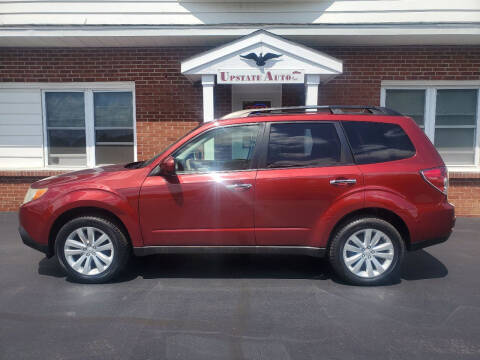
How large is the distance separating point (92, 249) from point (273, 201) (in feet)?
6.71

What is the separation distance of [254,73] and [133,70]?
9.46 ft

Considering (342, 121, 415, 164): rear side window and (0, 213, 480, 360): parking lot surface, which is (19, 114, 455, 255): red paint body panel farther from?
(0, 213, 480, 360): parking lot surface

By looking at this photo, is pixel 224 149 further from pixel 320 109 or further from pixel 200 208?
pixel 320 109

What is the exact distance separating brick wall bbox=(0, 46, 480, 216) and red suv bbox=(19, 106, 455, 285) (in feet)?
12.7

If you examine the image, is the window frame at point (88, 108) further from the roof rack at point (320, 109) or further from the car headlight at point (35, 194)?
the roof rack at point (320, 109)

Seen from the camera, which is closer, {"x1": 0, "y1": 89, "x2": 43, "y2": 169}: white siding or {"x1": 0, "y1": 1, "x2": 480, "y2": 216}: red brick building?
{"x1": 0, "y1": 1, "x2": 480, "y2": 216}: red brick building

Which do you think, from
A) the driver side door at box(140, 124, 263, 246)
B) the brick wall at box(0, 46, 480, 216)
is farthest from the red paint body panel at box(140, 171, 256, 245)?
the brick wall at box(0, 46, 480, 216)

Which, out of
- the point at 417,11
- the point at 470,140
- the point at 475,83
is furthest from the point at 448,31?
the point at 470,140

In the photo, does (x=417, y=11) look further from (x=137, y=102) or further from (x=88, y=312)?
(x=88, y=312)

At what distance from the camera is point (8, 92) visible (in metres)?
8.21

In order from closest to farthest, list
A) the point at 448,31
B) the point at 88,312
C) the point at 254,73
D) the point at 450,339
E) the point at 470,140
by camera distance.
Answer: the point at 450,339
the point at 88,312
the point at 254,73
the point at 448,31
the point at 470,140

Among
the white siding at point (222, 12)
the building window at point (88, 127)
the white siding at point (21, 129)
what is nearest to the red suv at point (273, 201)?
the building window at point (88, 127)

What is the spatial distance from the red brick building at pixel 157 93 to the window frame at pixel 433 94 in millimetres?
21

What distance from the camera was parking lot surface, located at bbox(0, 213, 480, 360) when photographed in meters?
2.97
